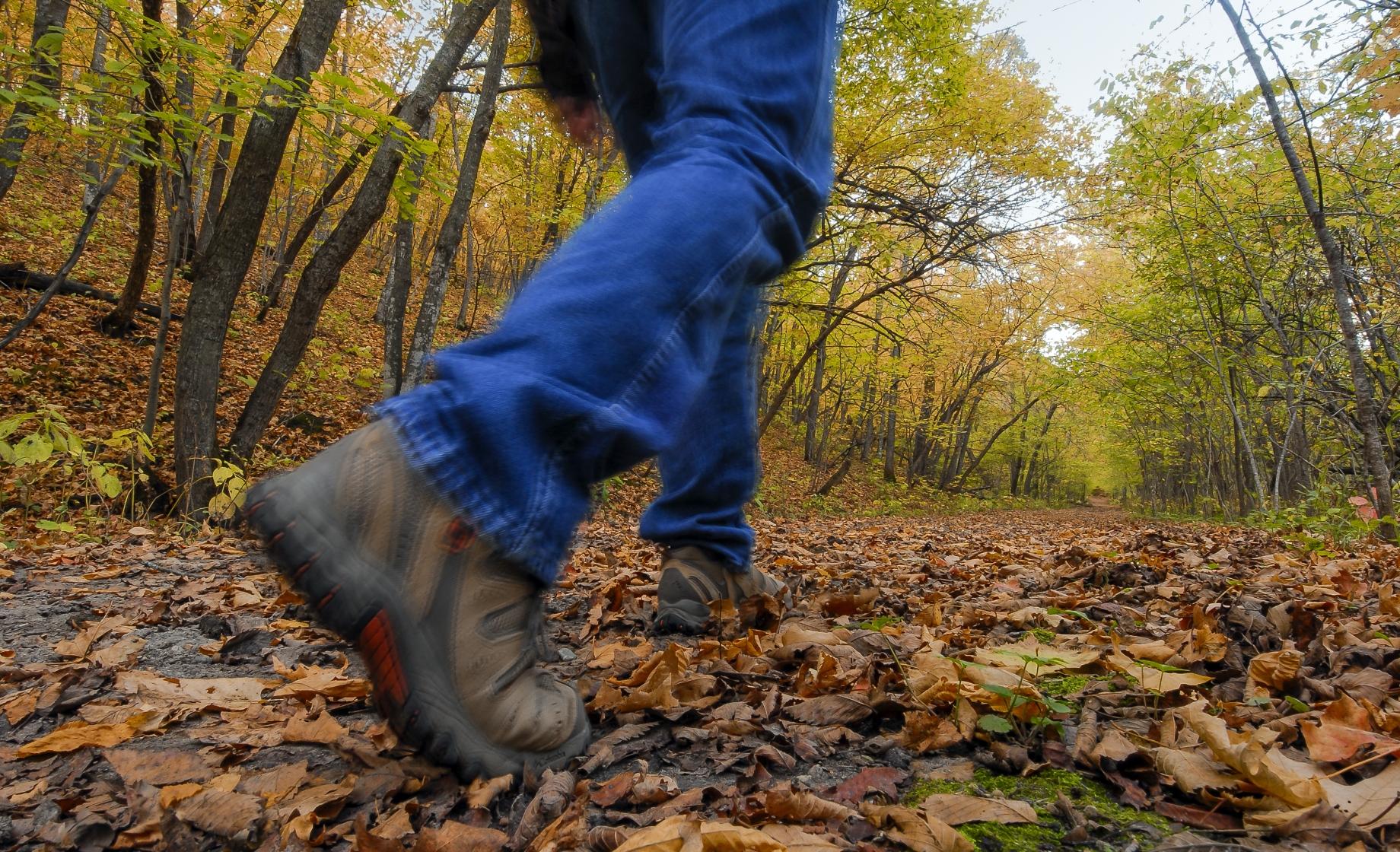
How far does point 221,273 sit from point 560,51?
5.14m

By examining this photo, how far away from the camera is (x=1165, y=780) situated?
2.91ft

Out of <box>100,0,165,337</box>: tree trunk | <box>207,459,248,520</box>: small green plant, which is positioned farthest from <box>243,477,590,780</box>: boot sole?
<box>100,0,165,337</box>: tree trunk

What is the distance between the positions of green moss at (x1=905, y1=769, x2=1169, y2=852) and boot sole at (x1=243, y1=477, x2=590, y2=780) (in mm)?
588

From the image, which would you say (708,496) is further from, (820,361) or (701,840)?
(820,361)

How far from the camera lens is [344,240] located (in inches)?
262

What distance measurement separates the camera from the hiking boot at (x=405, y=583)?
0.79 m

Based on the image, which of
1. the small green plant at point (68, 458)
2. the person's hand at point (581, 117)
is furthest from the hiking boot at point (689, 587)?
the small green plant at point (68, 458)

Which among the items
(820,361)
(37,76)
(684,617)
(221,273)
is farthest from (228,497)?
(820,361)

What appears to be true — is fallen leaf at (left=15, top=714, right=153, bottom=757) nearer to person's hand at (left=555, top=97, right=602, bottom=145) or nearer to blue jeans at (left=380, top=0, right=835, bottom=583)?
blue jeans at (left=380, top=0, right=835, bottom=583)

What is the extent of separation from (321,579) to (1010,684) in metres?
0.99

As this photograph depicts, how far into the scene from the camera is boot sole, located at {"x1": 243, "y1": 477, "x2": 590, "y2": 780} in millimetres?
782

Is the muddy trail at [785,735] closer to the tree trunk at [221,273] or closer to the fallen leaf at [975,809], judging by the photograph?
the fallen leaf at [975,809]

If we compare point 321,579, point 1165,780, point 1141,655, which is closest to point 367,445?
point 321,579

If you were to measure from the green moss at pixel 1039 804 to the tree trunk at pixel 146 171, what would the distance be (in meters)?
5.28
